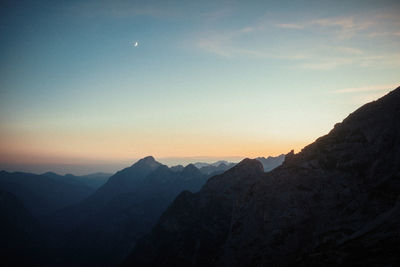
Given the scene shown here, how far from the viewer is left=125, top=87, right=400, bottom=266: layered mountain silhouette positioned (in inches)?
1462

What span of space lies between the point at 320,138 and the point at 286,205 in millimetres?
21376

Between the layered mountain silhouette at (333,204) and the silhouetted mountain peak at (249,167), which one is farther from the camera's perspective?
the silhouetted mountain peak at (249,167)

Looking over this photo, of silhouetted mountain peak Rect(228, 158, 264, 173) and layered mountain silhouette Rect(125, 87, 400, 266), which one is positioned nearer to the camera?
layered mountain silhouette Rect(125, 87, 400, 266)

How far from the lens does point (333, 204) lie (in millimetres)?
50344

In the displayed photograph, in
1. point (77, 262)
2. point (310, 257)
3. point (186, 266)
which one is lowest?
point (77, 262)

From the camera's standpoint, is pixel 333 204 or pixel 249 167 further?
pixel 249 167

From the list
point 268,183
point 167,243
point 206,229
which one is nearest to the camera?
point 268,183

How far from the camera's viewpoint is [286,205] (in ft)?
186

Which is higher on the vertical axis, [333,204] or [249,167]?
[249,167]

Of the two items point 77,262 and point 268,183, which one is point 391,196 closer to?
point 268,183

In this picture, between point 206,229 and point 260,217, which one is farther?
point 206,229

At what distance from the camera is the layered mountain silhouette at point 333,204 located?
122 ft

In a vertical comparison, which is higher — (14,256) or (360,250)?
(360,250)

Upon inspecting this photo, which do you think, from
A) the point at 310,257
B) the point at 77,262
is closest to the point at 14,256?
the point at 77,262
